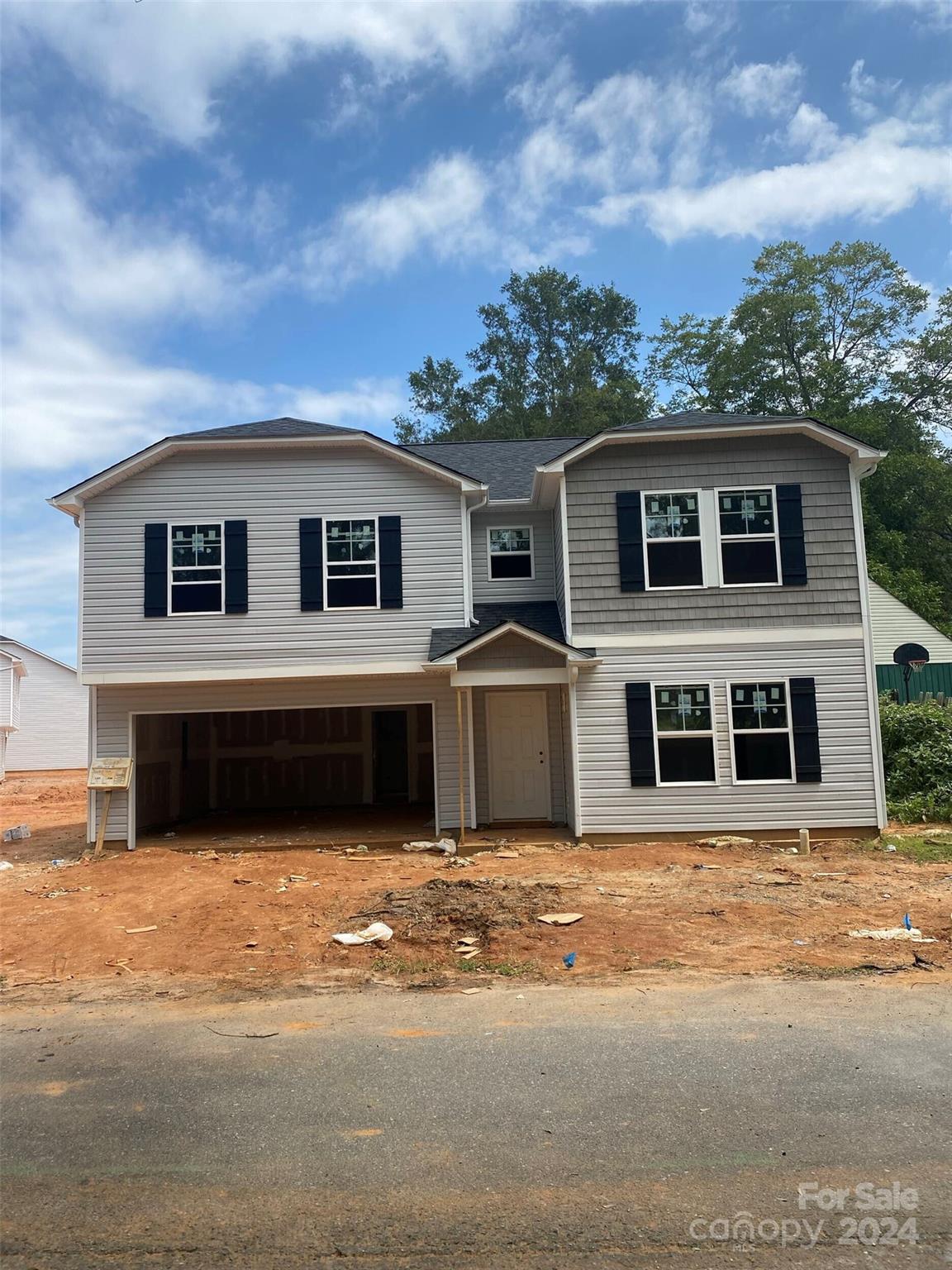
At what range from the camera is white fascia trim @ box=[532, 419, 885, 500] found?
12812 millimetres

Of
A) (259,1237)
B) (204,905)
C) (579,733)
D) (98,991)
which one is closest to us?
(259,1237)

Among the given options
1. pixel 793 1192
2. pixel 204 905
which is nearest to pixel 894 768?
pixel 204 905

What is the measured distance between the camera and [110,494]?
13.7m

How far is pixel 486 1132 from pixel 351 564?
34.0ft

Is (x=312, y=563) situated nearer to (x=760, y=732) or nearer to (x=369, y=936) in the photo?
(x=369, y=936)

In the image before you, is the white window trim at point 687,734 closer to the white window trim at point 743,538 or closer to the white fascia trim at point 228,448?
the white window trim at point 743,538

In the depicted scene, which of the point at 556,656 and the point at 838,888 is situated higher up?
the point at 556,656

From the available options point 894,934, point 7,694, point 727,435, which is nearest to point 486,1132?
point 894,934

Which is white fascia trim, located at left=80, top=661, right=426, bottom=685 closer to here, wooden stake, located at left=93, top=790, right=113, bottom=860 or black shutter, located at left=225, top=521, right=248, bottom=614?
black shutter, located at left=225, top=521, right=248, bottom=614

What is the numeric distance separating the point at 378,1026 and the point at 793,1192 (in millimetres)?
3010

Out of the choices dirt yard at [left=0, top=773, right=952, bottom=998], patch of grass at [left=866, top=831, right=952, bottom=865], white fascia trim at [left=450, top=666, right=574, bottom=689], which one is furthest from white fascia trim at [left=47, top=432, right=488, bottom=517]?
patch of grass at [left=866, top=831, right=952, bottom=865]

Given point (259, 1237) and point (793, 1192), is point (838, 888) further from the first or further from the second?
point (259, 1237)

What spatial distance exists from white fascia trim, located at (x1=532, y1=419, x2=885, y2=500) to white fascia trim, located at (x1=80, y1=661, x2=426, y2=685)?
4.05m

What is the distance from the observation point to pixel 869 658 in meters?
12.9
